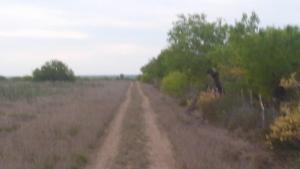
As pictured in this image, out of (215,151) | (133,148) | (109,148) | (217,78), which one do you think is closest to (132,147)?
(133,148)

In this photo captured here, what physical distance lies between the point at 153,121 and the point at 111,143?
341 inches

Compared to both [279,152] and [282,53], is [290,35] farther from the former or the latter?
[279,152]

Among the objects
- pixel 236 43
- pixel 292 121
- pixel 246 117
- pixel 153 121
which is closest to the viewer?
pixel 292 121

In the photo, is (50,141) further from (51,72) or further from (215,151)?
(51,72)

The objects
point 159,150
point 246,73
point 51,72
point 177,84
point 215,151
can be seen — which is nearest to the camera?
point 215,151

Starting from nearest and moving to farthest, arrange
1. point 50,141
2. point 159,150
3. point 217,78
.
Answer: point 159,150
point 50,141
point 217,78

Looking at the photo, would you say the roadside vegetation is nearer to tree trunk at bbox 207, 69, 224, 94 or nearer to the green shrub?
tree trunk at bbox 207, 69, 224, 94

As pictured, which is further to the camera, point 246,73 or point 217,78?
point 217,78

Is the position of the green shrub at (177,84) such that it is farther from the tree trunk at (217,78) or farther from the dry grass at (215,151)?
the dry grass at (215,151)

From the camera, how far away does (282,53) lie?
21.5 metres

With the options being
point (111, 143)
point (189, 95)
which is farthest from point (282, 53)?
point (189, 95)

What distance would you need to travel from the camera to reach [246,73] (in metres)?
23.5

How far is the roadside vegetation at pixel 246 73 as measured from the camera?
18219mm

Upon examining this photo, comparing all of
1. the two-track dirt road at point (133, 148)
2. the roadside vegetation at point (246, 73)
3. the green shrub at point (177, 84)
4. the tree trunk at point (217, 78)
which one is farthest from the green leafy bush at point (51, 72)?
the two-track dirt road at point (133, 148)
